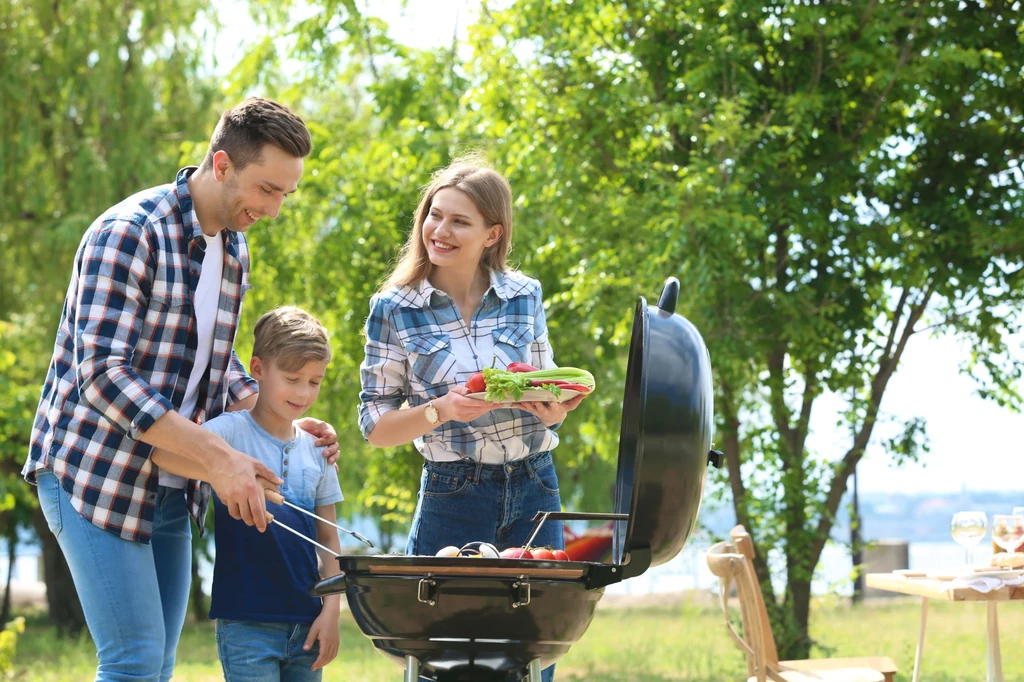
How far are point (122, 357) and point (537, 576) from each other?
94 centimetres

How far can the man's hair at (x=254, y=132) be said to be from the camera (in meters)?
2.28

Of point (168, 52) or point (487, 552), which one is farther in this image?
point (168, 52)

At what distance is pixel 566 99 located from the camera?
21.0 ft

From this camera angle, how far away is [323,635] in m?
2.60

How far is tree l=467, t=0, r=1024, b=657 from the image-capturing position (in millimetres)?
6082

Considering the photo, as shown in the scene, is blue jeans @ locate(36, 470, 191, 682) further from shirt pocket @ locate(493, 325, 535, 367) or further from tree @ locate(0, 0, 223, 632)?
tree @ locate(0, 0, 223, 632)

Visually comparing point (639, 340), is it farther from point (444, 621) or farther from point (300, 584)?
point (300, 584)

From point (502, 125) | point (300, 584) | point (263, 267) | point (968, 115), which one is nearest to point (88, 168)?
point (263, 267)

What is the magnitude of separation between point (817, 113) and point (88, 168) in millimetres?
7067

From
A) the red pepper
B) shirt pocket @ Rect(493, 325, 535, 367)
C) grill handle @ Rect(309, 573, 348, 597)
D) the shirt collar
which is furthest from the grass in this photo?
the shirt collar

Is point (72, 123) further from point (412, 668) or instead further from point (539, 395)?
point (412, 668)

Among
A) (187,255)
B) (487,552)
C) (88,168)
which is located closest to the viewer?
(487,552)

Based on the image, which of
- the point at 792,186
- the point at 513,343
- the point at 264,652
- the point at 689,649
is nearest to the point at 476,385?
the point at 513,343

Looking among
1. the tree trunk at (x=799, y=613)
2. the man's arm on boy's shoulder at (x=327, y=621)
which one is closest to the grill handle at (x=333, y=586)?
the man's arm on boy's shoulder at (x=327, y=621)
